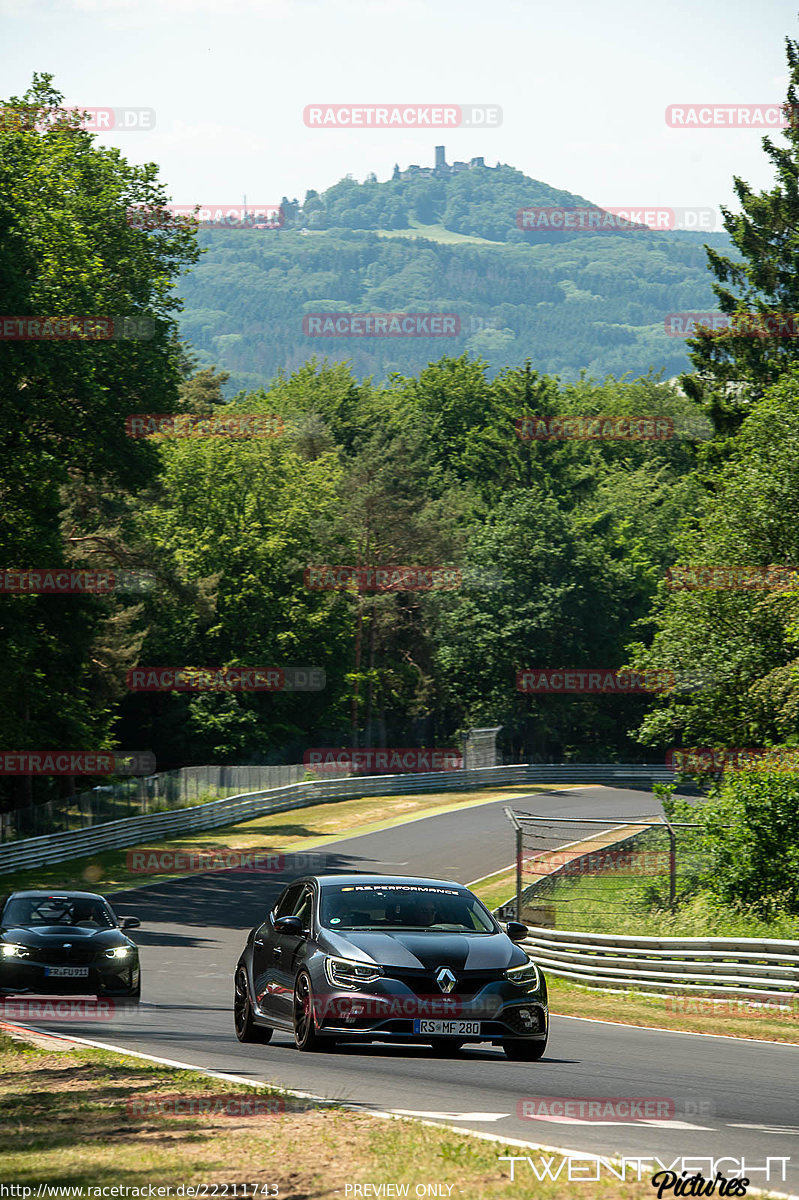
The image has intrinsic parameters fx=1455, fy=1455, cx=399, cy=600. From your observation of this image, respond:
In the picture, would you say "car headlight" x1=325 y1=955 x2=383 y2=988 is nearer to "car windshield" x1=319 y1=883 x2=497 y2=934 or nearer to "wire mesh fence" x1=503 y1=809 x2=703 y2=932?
"car windshield" x1=319 y1=883 x2=497 y2=934

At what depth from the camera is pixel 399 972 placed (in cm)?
1125

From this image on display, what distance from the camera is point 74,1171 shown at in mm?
7504

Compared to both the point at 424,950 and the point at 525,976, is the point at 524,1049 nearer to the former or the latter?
the point at 525,976

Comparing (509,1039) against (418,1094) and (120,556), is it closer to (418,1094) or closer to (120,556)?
(418,1094)

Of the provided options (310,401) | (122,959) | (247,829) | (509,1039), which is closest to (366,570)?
(247,829)

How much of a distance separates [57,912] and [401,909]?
7228 millimetres

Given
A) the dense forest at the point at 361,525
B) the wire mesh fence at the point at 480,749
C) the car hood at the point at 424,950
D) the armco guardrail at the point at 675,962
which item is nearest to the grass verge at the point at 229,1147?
the car hood at the point at 424,950

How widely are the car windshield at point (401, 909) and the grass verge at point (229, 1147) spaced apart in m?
2.02

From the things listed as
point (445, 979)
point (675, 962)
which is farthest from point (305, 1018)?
point (675, 962)

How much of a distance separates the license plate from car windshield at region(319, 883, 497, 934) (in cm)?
93

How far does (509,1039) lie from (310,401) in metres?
94.0

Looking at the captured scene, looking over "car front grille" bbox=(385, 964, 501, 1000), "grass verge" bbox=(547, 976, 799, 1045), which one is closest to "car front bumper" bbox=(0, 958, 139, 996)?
"grass verge" bbox=(547, 976, 799, 1045)

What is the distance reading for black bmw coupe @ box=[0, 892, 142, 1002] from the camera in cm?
1697

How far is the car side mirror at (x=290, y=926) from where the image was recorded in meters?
12.3
